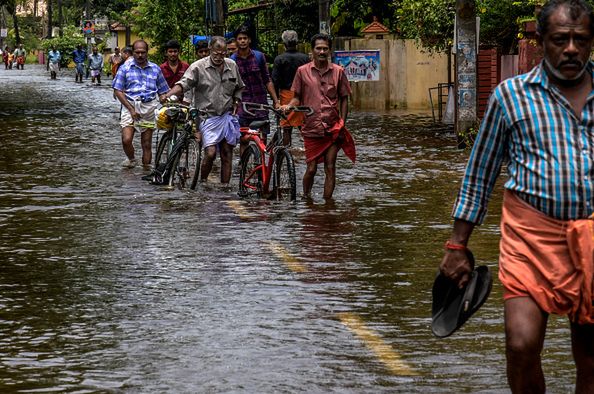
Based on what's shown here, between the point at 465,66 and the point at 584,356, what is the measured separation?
51.7ft

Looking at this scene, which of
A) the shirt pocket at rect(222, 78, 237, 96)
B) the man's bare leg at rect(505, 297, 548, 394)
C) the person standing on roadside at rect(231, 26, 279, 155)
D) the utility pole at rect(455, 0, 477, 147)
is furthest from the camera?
the utility pole at rect(455, 0, 477, 147)

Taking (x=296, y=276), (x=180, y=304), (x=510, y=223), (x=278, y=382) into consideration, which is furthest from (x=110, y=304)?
(x=510, y=223)

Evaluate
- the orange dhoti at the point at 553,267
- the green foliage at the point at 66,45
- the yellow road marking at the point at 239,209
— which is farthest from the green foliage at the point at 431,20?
the green foliage at the point at 66,45

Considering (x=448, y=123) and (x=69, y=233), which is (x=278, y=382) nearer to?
(x=69, y=233)

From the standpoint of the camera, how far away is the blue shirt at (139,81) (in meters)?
18.2

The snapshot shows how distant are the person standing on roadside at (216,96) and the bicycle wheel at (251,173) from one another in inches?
33.0

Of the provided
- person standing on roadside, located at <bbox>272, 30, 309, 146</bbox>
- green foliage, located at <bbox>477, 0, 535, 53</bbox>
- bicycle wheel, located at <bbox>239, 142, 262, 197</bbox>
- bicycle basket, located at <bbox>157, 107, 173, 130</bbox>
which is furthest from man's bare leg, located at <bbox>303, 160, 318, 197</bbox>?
green foliage, located at <bbox>477, 0, 535, 53</bbox>

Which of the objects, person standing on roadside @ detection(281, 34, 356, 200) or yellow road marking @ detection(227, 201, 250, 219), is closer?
yellow road marking @ detection(227, 201, 250, 219)

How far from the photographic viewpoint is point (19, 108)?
115ft

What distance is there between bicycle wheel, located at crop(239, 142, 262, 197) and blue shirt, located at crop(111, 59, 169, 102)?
12.2 feet

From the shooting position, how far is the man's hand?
5.32 metres

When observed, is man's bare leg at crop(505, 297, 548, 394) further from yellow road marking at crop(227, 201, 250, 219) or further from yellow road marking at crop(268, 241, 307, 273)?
yellow road marking at crop(227, 201, 250, 219)

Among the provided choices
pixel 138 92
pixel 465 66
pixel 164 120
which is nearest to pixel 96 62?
pixel 465 66

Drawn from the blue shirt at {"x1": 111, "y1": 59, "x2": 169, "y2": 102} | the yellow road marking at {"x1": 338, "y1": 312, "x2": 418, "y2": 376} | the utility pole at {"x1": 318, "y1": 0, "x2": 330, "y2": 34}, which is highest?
the utility pole at {"x1": 318, "y1": 0, "x2": 330, "y2": 34}
